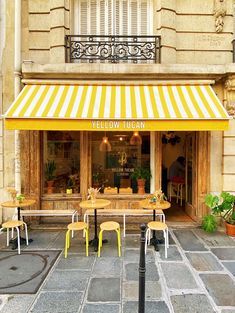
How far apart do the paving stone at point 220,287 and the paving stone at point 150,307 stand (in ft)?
2.85

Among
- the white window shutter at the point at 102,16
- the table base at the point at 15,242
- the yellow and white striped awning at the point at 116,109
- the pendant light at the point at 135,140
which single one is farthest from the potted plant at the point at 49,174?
the white window shutter at the point at 102,16

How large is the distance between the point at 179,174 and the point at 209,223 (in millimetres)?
4448

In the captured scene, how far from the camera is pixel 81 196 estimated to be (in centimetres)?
822

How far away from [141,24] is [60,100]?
3.87 meters

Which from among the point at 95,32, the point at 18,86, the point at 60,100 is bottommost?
the point at 60,100

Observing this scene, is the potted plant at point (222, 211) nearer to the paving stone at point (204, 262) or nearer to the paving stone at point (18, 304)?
the paving stone at point (204, 262)

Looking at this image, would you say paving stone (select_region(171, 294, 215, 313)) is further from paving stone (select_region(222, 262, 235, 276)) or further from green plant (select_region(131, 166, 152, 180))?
green plant (select_region(131, 166, 152, 180))

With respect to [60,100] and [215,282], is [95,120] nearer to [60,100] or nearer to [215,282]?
[60,100]

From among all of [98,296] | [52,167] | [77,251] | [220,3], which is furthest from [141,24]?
[98,296]

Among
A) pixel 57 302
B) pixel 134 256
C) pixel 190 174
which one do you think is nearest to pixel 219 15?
pixel 190 174

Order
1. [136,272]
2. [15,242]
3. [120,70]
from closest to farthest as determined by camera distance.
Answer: [136,272] < [15,242] < [120,70]

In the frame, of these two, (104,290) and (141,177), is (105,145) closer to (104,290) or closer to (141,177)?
(141,177)

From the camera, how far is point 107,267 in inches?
208

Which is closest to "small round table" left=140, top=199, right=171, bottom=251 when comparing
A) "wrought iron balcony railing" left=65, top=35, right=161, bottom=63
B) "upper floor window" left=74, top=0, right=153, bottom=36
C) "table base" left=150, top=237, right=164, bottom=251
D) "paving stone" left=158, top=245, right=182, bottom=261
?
"table base" left=150, top=237, right=164, bottom=251
